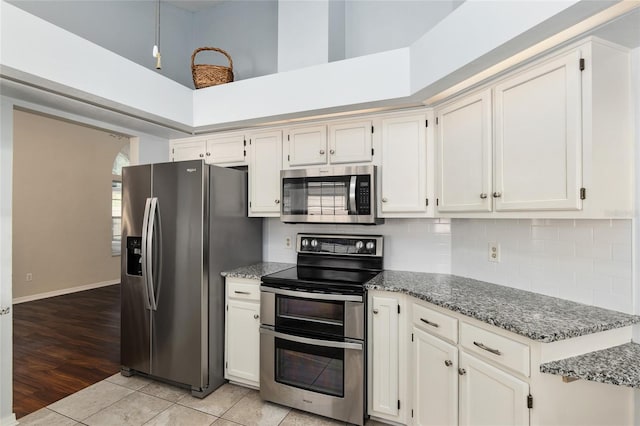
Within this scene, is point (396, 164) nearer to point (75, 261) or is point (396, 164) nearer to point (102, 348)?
point (102, 348)

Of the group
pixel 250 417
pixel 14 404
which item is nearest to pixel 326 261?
pixel 250 417

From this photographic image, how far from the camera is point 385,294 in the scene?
2.16m

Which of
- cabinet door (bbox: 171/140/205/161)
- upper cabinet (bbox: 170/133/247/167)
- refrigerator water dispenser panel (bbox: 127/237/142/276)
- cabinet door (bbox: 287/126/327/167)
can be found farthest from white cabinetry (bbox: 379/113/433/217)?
refrigerator water dispenser panel (bbox: 127/237/142/276)

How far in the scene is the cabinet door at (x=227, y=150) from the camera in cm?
303

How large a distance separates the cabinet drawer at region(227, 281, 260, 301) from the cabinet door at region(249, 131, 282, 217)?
0.65 m

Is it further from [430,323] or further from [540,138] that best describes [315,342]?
[540,138]

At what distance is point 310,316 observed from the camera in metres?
2.29

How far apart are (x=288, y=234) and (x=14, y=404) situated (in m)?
2.47

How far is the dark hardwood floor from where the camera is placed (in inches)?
104

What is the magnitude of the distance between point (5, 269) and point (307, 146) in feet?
7.61

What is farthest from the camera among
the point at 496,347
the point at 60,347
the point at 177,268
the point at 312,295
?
the point at 60,347

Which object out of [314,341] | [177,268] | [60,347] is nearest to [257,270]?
[177,268]

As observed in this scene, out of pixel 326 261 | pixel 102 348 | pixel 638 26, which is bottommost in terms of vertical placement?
pixel 102 348

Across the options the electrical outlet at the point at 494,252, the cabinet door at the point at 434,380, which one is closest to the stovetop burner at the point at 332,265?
the cabinet door at the point at 434,380
